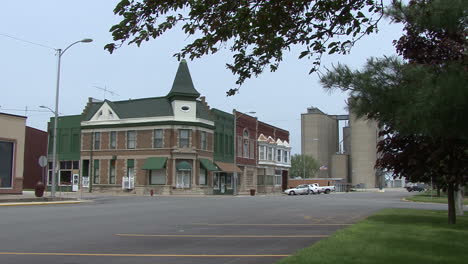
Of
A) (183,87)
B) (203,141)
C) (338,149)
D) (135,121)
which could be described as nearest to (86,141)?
(135,121)

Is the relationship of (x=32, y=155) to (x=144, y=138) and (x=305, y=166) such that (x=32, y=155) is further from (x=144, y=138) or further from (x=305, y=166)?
(x=305, y=166)

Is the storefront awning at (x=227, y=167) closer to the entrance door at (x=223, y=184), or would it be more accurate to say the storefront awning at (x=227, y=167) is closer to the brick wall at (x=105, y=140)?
the entrance door at (x=223, y=184)

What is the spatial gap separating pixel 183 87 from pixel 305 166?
212 ft

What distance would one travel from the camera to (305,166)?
11162 centimetres

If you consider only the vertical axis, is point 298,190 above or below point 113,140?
below

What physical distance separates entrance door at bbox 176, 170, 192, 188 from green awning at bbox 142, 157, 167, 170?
1.97 meters

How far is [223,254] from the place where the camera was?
990 centimetres

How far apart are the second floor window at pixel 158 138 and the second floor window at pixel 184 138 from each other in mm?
1932

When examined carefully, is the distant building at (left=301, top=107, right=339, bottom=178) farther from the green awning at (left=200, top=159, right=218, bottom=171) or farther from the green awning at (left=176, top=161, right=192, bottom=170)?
the green awning at (left=176, top=161, right=192, bottom=170)

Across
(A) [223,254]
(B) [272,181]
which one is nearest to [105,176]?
(B) [272,181]

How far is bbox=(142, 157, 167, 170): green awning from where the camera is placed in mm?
49422

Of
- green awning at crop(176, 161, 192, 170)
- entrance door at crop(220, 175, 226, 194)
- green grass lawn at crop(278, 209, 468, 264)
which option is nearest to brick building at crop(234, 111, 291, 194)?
entrance door at crop(220, 175, 226, 194)

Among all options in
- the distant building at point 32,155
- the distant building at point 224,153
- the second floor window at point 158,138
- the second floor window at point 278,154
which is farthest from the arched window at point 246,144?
the distant building at point 32,155

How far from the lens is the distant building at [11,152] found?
3519 cm
